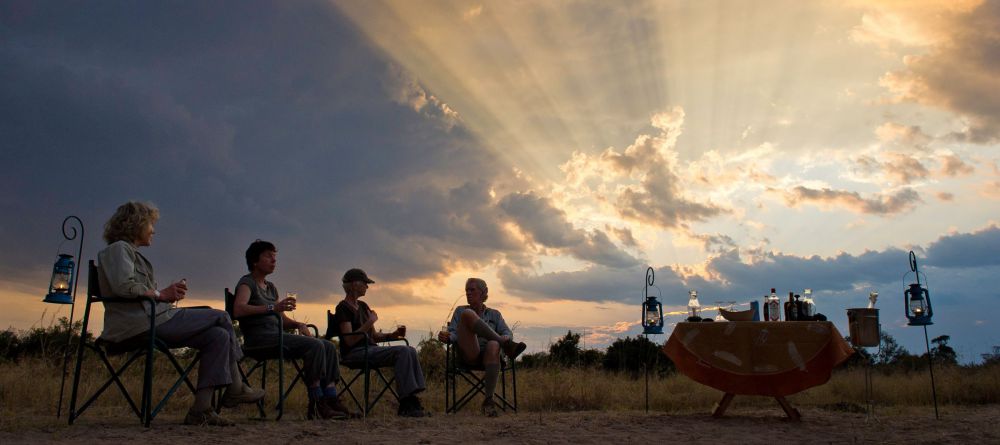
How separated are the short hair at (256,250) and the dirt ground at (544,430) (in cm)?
100

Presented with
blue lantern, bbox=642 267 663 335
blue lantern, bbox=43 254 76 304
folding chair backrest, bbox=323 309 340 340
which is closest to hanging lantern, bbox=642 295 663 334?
blue lantern, bbox=642 267 663 335

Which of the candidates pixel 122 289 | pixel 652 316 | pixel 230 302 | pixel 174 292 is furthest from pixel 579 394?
pixel 122 289

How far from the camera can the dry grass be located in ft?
18.4

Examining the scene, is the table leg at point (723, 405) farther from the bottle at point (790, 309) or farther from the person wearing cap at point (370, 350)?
the person wearing cap at point (370, 350)

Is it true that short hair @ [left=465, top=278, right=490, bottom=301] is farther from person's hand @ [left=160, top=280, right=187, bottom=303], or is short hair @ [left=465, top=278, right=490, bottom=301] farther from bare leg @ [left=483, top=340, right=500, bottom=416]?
person's hand @ [left=160, top=280, right=187, bottom=303]

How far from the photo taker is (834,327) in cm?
494

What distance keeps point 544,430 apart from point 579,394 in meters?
2.54

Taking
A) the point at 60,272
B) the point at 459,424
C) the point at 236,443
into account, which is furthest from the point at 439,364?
the point at 236,443

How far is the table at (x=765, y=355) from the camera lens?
4926 mm

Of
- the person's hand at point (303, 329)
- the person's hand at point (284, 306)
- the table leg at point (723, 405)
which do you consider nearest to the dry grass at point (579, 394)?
the person's hand at point (303, 329)

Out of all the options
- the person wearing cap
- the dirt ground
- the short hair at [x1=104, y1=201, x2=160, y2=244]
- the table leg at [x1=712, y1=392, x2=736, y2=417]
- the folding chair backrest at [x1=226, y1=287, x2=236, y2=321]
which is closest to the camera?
the dirt ground

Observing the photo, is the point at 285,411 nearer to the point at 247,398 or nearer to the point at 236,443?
the point at 247,398

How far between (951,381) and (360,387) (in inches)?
269

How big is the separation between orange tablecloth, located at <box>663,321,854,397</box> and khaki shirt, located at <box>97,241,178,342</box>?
362cm
